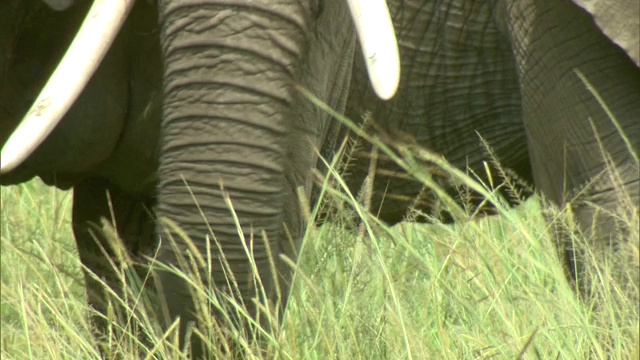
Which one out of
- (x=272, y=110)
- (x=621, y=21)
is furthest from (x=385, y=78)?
(x=621, y=21)

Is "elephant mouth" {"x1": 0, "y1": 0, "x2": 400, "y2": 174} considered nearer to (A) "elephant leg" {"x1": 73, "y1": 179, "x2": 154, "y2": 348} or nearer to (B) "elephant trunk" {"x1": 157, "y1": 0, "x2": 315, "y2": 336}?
(B) "elephant trunk" {"x1": 157, "y1": 0, "x2": 315, "y2": 336}

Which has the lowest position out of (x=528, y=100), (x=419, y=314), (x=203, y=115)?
(x=419, y=314)

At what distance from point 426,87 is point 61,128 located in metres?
0.87

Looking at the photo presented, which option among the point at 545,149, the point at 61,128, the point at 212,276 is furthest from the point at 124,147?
the point at 545,149

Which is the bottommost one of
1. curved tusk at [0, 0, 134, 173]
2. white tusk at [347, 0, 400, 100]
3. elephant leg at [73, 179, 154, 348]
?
elephant leg at [73, 179, 154, 348]

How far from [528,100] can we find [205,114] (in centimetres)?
85

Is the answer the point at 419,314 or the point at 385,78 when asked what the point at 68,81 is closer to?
the point at 385,78

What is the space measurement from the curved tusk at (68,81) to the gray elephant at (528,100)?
60 cm

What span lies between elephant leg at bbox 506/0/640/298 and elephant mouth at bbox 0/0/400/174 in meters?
0.53

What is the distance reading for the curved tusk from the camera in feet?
7.87

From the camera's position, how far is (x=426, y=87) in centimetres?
357

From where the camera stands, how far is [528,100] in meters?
3.14

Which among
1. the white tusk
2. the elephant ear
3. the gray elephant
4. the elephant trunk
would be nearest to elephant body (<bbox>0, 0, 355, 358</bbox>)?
the elephant trunk

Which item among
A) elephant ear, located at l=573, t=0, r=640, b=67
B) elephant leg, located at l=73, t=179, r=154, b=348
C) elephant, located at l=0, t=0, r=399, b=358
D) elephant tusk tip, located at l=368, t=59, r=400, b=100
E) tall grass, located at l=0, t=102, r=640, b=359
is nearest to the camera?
elephant tusk tip, located at l=368, t=59, r=400, b=100
